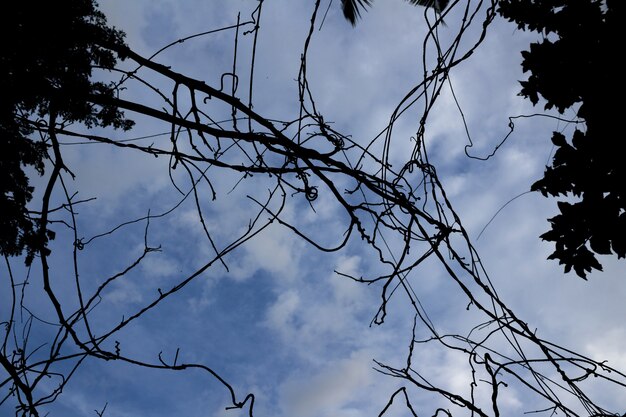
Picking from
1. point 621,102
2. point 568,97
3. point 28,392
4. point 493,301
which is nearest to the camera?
point 28,392

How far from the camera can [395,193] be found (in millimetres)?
964

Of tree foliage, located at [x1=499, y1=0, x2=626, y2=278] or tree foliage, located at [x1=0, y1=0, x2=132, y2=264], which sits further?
tree foliage, located at [x1=499, y1=0, x2=626, y2=278]

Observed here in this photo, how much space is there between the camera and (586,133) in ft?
8.29

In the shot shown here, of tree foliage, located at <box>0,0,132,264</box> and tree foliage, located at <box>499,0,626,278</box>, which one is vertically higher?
tree foliage, located at <box>499,0,626,278</box>

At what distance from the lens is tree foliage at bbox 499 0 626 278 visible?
2.37m

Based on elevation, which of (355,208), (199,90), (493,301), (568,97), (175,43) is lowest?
(493,301)

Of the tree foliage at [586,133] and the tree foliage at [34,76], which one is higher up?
the tree foliage at [586,133]

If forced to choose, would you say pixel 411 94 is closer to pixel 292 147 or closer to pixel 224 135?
pixel 292 147

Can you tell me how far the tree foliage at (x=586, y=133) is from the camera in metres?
2.37

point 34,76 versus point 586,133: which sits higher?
point 586,133

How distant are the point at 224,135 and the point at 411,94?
47cm

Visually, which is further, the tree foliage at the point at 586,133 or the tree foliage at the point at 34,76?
the tree foliage at the point at 586,133

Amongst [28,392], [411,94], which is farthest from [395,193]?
[28,392]

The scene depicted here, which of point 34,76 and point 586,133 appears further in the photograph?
point 586,133
